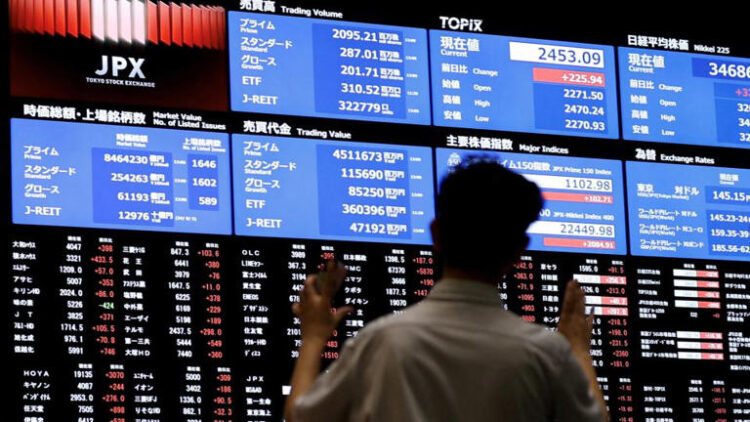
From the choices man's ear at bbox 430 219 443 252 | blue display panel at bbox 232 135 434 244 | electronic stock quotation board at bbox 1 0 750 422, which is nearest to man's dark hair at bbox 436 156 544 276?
man's ear at bbox 430 219 443 252

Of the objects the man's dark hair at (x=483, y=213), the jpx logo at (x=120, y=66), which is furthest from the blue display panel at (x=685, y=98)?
the man's dark hair at (x=483, y=213)

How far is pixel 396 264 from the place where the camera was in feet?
17.2

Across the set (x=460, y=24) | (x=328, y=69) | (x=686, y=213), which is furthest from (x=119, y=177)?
(x=686, y=213)

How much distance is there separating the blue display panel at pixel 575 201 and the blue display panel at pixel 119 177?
0.89 metres

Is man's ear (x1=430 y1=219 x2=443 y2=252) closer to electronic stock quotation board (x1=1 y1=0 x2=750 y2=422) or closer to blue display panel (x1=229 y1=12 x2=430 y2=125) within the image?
electronic stock quotation board (x1=1 y1=0 x2=750 y2=422)

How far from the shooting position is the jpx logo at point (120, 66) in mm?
5094

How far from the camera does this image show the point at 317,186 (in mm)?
5230

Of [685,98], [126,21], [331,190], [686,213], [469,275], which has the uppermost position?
[126,21]

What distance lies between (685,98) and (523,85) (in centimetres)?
71

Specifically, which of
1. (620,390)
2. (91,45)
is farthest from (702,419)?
(91,45)

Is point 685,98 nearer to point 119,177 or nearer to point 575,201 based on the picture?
point 575,201

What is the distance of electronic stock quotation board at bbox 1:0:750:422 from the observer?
486 cm

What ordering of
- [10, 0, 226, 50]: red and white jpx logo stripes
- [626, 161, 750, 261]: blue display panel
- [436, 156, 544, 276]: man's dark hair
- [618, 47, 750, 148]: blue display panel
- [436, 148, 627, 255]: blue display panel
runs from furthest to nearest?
1. [618, 47, 750, 148]: blue display panel
2. [626, 161, 750, 261]: blue display panel
3. [436, 148, 627, 255]: blue display panel
4. [10, 0, 226, 50]: red and white jpx logo stripes
5. [436, 156, 544, 276]: man's dark hair

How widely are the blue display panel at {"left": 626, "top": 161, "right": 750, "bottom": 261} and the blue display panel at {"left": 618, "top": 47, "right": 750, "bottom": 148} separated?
0.15 metres
